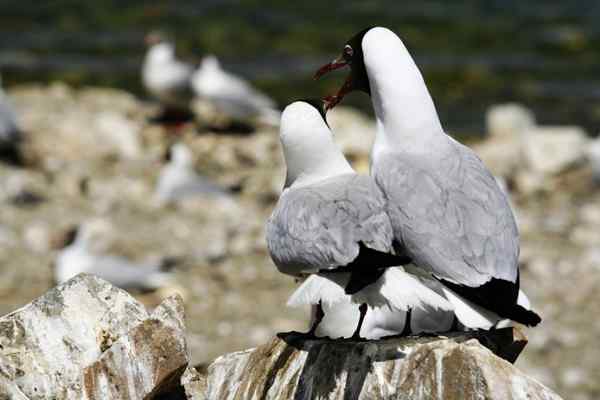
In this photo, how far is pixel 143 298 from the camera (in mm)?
8594

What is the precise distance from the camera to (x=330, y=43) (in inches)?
760

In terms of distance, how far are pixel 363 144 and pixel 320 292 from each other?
7551 mm

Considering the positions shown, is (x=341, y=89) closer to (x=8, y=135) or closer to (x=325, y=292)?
(x=325, y=292)

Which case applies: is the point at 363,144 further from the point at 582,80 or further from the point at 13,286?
the point at 582,80

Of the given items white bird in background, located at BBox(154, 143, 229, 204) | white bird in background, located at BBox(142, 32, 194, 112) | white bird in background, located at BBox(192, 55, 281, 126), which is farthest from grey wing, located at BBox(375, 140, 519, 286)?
white bird in background, located at BBox(142, 32, 194, 112)

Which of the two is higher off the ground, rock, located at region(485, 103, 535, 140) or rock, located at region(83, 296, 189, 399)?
rock, located at region(83, 296, 189, 399)

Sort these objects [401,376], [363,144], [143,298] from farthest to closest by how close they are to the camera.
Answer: [363,144] < [143,298] < [401,376]

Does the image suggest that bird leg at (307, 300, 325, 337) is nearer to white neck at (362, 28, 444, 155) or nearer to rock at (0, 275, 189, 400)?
rock at (0, 275, 189, 400)

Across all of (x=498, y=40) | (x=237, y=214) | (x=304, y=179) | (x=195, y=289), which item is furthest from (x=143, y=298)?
(x=498, y=40)

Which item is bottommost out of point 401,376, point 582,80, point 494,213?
point 582,80

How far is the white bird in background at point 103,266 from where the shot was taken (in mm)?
8617

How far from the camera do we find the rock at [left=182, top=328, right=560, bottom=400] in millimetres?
4117

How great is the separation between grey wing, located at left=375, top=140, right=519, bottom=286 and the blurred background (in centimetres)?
256

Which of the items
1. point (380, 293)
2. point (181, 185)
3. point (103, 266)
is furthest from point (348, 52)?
point (181, 185)
